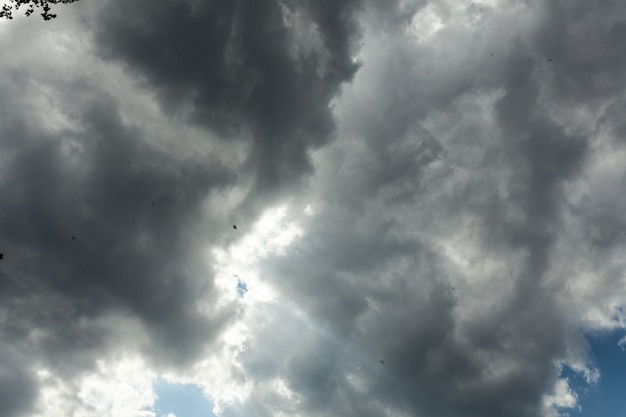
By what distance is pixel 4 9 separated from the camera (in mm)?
23406

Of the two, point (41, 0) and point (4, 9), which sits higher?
point (41, 0)

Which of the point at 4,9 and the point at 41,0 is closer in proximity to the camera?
the point at 4,9

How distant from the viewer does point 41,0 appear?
82.7ft

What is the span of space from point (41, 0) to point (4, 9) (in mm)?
3526
